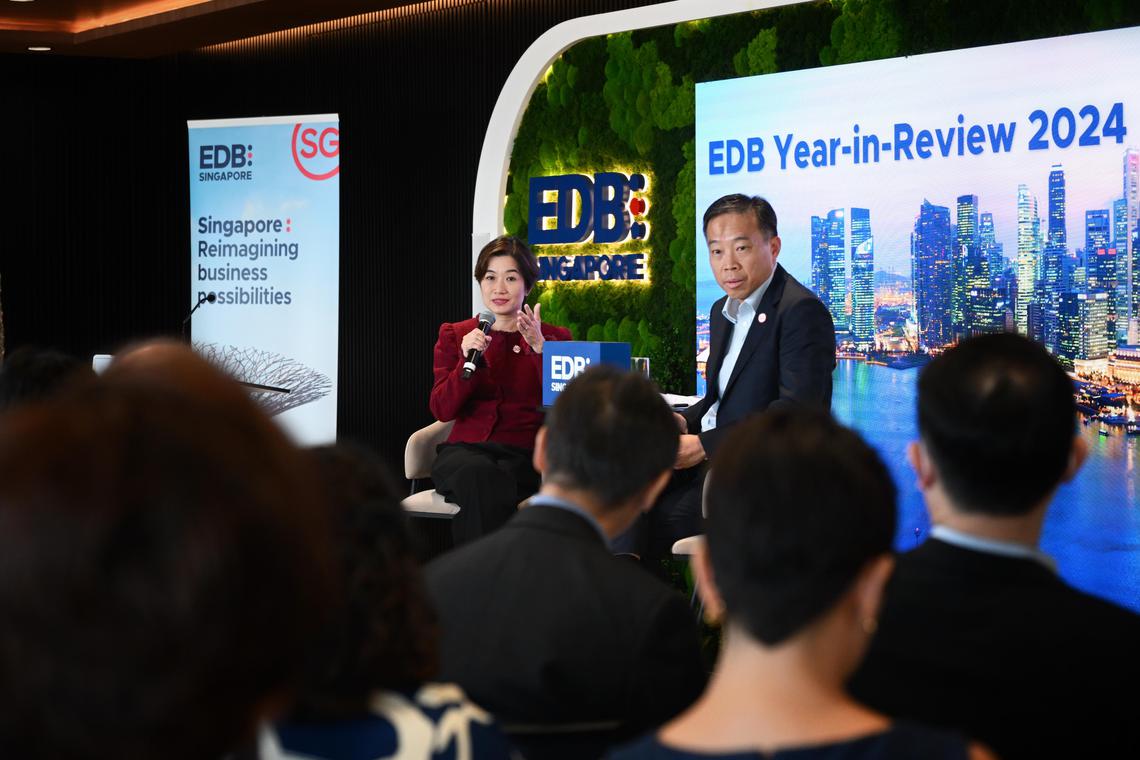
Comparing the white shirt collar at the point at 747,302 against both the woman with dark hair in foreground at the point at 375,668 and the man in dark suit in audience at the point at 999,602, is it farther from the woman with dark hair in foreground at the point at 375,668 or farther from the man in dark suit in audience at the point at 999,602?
the woman with dark hair in foreground at the point at 375,668

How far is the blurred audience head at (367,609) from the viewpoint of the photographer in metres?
1.21

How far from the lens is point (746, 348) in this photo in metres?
4.23

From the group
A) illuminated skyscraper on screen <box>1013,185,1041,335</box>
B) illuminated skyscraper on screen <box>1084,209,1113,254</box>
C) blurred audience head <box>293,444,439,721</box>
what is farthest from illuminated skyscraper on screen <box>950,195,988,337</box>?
blurred audience head <box>293,444,439,721</box>

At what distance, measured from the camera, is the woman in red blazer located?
196 inches

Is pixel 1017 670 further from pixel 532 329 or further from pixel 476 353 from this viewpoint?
pixel 532 329

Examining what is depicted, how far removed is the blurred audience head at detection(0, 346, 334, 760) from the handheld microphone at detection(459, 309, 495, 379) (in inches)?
168

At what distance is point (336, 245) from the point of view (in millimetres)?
7832

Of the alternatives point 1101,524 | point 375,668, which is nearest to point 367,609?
point 375,668

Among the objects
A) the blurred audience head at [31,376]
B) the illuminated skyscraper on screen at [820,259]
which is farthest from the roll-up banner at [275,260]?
the blurred audience head at [31,376]

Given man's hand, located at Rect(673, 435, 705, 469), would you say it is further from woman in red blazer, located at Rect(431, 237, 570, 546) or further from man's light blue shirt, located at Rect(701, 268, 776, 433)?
woman in red blazer, located at Rect(431, 237, 570, 546)

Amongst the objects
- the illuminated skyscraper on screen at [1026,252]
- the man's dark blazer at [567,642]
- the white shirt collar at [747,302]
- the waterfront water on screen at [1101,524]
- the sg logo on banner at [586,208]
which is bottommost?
the waterfront water on screen at [1101,524]

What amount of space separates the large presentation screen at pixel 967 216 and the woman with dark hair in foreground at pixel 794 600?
13.0 feet

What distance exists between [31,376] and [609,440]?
56.1 inches

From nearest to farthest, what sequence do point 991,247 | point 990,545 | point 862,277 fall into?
point 990,545, point 991,247, point 862,277
